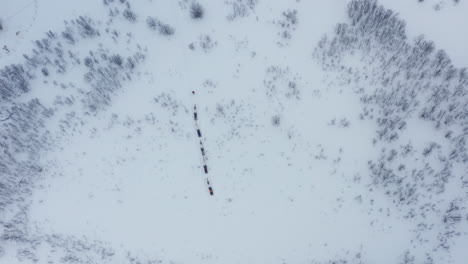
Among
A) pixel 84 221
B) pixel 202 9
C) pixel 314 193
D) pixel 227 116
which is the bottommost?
pixel 314 193

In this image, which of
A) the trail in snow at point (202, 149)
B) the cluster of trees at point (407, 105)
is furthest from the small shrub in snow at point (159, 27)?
the cluster of trees at point (407, 105)

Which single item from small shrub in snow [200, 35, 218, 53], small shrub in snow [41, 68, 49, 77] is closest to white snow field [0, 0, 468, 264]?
small shrub in snow [200, 35, 218, 53]

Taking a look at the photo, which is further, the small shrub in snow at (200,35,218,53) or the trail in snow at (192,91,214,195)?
the small shrub in snow at (200,35,218,53)

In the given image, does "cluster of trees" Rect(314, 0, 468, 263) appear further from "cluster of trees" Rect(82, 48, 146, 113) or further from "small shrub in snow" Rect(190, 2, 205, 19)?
"cluster of trees" Rect(82, 48, 146, 113)

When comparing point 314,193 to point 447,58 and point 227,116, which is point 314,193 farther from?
point 447,58

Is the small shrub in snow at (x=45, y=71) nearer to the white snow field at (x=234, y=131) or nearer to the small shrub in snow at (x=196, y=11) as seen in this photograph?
the white snow field at (x=234, y=131)

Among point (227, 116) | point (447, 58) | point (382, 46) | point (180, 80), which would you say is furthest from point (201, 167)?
point (447, 58)

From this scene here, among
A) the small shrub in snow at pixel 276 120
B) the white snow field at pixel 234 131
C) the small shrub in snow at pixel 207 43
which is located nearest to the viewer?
the white snow field at pixel 234 131
